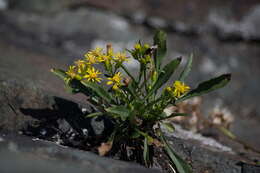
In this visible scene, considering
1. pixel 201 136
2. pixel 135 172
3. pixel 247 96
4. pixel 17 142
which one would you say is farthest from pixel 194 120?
pixel 247 96

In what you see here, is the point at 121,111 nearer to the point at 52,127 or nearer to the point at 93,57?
the point at 93,57

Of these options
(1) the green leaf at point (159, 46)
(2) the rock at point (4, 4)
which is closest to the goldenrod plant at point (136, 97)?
(1) the green leaf at point (159, 46)

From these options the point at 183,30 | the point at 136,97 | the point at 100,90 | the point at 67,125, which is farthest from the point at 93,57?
the point at 183,30

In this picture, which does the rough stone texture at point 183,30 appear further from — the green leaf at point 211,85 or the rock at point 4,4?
the green leaf at point 211,85

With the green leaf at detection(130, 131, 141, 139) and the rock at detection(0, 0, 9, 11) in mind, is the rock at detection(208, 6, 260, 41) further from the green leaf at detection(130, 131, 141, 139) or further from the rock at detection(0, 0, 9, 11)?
the green leaf at detection(130, 131, 141, 139)

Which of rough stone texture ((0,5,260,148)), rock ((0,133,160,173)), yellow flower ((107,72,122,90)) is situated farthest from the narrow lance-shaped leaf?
rough stone texture ((0,5,260,148))

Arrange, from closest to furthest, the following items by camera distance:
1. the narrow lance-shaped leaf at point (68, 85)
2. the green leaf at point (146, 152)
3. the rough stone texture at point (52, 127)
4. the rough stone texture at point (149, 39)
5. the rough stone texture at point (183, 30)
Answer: the rough stone texture at point (52, 127), the green leaf at point (146, 152), the narrow lance-shaped leaf at point (68, 85), the rough stone texture at point (149, 39), the rough stone texture at point (183, 30)
